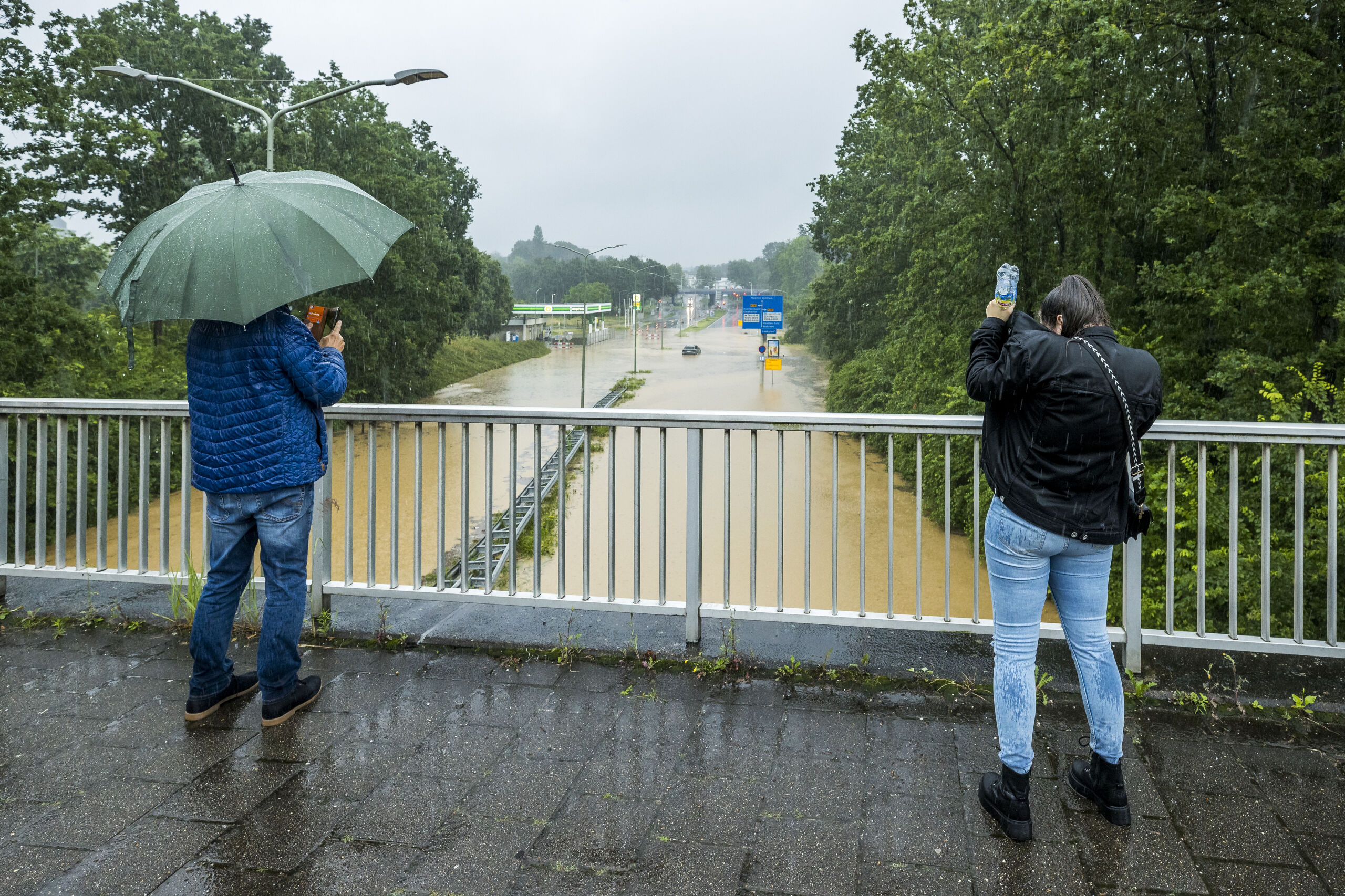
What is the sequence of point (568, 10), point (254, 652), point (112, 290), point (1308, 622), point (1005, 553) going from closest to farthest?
point (1005, 553) → point (112, 290) → point (254, 652) → point (1308, 622) → point (568, 10)

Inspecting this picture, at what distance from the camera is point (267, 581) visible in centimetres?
322

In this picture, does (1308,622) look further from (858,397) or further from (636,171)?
(636,171)

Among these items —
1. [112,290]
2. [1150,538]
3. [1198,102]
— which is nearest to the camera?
[112,290]

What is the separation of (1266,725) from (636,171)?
20612cm

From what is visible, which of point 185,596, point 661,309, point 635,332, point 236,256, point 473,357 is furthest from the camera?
point 661,309

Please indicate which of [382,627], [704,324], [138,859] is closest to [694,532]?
[382,627]

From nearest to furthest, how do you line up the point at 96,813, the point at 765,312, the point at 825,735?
the point at 96,813 → the point at 825,735 → the point at 765,312

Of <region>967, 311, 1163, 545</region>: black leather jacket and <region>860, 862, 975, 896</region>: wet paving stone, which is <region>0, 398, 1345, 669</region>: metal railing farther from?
<region>860, 862, 975, 896</region>: wet paving stone

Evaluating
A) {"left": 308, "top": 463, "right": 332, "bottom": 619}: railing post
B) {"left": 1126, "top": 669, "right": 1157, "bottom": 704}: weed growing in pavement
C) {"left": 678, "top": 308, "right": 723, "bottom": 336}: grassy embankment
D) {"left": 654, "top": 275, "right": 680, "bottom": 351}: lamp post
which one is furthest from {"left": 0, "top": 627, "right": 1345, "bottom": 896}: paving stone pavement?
{"left": 678, "top": 308, "right": 723, "bottom": 336}: grassy embankment

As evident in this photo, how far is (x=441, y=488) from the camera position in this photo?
370 cm

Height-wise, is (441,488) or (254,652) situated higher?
(441,488)

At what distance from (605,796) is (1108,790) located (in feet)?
4.67

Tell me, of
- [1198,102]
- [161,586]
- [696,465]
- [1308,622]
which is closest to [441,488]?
[696,465]

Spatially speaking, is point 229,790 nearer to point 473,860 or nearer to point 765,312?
point 473,860
